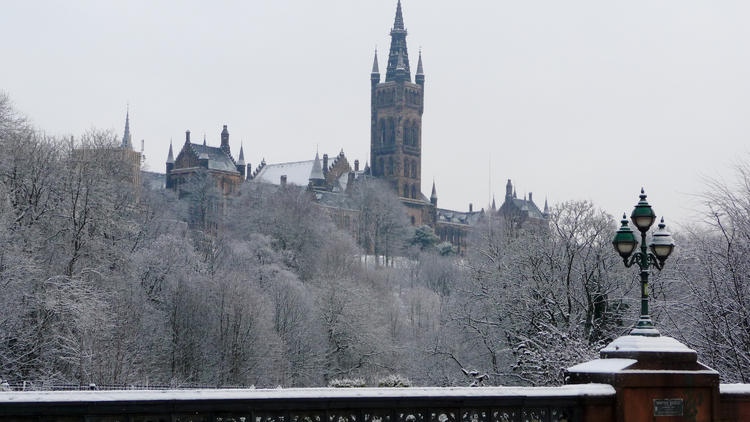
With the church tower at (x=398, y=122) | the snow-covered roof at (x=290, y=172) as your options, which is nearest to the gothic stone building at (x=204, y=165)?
the snow-covered roof at (x=290, y=172)

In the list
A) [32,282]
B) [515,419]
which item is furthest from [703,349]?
[32,282]

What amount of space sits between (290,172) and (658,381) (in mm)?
146547

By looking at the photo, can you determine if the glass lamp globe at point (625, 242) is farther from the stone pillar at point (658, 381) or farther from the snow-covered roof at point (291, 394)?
the snow-covered roof at point (291, 394)

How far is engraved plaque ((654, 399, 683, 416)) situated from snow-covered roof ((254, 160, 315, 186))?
466 feet

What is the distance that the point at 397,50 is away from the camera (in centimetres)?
18300

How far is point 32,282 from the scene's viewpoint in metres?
41.1

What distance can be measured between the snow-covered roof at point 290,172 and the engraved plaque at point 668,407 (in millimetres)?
142165

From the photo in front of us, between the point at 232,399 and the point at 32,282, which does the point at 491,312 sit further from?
the point at 232,399

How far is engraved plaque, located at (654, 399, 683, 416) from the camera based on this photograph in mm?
15164

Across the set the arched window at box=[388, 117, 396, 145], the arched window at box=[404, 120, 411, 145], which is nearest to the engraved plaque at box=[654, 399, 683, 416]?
the arched window at box=[388, 117, 396, 145]

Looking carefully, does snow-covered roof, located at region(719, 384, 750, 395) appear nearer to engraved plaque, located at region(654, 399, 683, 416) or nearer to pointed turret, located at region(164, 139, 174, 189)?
engraved plaque, located at region(654, 399, 683, 416)

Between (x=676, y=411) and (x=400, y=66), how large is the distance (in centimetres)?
16895

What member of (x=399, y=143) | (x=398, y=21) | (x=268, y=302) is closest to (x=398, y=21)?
(x=398, y=21)

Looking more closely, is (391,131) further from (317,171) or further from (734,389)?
(734,389)
